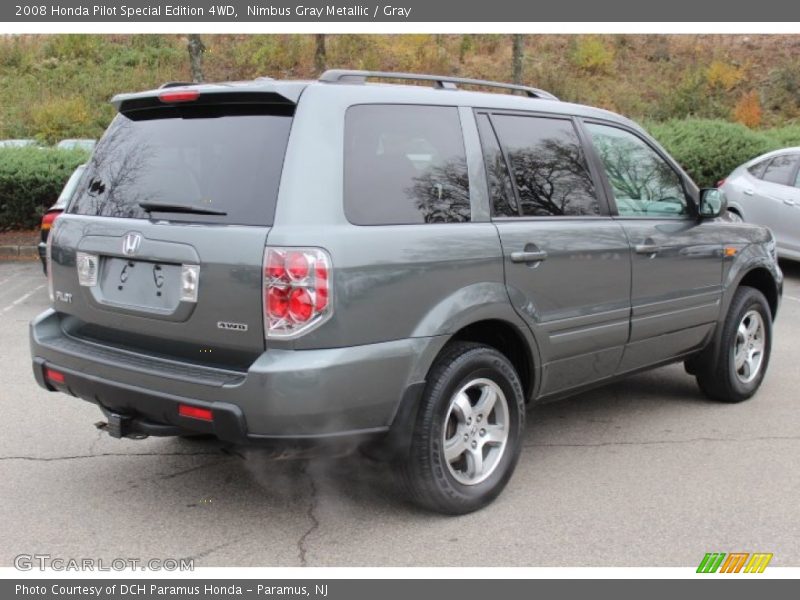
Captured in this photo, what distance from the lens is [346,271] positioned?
129 inches

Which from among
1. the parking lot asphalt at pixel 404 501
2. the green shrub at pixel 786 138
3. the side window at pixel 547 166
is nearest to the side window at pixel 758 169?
the green shrub at pixel 786 138

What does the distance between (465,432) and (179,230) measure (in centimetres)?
156

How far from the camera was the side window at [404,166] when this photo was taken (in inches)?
137

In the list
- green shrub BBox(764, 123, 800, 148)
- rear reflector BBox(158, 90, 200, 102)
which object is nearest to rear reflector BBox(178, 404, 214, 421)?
rear reflector BBox(158, 90, 200, 102)

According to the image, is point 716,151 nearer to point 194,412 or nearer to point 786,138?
point 786,138

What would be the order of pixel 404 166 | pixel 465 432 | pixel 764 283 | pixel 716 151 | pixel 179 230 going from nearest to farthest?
pixel 179 230, pixel 404 166, pixel 465 432, pixel 764 283, pixel 716 151

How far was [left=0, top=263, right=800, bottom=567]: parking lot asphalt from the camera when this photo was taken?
3.57 m

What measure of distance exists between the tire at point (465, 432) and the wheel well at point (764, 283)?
2560 mm

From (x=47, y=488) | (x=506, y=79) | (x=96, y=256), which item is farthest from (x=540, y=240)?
(x=506, y=79)

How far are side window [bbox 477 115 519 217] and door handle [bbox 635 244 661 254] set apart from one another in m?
0.97

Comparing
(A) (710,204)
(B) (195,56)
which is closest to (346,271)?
(A) (710,204)

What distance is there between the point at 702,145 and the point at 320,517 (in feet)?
40.7

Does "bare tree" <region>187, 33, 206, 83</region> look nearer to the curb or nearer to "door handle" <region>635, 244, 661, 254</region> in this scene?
the curb

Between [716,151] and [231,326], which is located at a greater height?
[231,326]
